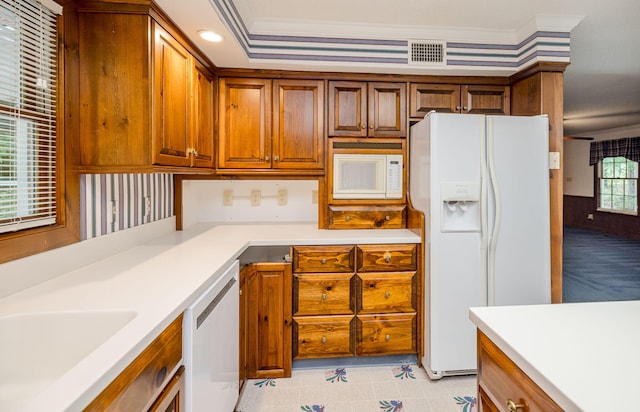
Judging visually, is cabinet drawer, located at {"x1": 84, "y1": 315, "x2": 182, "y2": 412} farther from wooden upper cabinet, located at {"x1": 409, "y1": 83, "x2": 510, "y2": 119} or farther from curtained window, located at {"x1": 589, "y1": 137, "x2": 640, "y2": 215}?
curtained window, located at {"x1": 589, "y1": 137, "x2": 640, "y2": 215}

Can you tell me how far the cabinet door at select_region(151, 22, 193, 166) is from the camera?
1.53 metres

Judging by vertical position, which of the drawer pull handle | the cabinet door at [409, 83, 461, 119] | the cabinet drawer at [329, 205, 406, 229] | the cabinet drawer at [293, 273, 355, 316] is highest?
the cabinet door at [409, 83, 461, 119]

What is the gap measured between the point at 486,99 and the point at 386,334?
6.24ft

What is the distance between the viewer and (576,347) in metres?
0.77

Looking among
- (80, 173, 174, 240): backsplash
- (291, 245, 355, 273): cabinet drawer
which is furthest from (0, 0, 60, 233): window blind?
(291, 245, 355, 273): cabinet drawer

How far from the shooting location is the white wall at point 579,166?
761 cm

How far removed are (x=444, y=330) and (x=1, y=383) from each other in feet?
6.75

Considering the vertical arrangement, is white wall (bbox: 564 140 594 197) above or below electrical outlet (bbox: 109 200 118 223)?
above

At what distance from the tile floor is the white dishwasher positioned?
31cm

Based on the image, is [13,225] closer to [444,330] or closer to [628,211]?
[444,330]

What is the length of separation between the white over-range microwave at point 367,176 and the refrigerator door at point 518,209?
67cm

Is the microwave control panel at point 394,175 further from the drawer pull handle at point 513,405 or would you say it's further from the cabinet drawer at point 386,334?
the drawer pull handle at point 513,405

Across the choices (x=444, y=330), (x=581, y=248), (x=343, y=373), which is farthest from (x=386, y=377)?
(x=581, y=248)

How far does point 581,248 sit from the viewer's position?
6.14 meters
